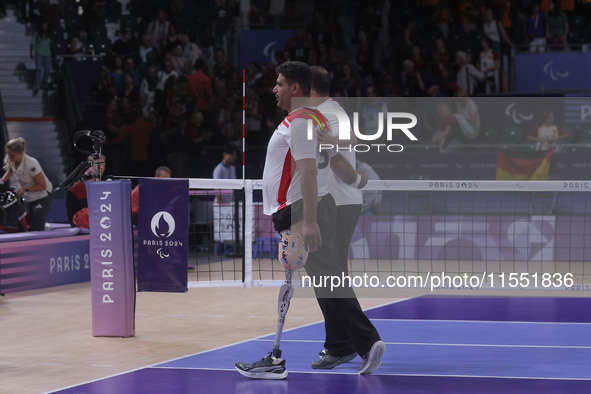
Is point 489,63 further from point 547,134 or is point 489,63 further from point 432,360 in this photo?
point 432,360

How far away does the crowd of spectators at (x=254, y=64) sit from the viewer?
18.5 meters

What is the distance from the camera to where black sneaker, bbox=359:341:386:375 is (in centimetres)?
698

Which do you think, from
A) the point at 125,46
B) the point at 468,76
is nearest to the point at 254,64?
the point at 125,46

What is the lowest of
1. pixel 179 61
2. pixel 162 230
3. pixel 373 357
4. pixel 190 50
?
pixel 373 357

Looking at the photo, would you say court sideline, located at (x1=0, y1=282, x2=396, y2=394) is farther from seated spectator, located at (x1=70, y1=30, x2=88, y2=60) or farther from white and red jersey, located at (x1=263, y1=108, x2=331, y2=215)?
seated spectator, located at (x1=70, y1=30, x2=88, y2=60)

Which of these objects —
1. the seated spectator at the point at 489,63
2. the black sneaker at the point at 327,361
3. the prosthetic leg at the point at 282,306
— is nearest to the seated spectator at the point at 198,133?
the seated spectator at the point at 489,63

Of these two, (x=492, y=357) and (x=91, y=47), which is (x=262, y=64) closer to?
(x=91, y=47)

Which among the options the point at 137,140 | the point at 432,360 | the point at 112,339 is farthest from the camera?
the point at 137,140

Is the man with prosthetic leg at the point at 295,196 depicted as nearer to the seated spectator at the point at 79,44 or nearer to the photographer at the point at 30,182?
the photographer at the point at 30,182

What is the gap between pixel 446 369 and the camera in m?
7.30

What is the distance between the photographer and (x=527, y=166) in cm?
1568

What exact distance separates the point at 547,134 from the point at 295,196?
10.4m

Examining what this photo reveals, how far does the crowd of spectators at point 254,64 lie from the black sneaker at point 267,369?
1089 cm

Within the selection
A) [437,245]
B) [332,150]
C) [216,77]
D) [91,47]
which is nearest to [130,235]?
[332,150]
